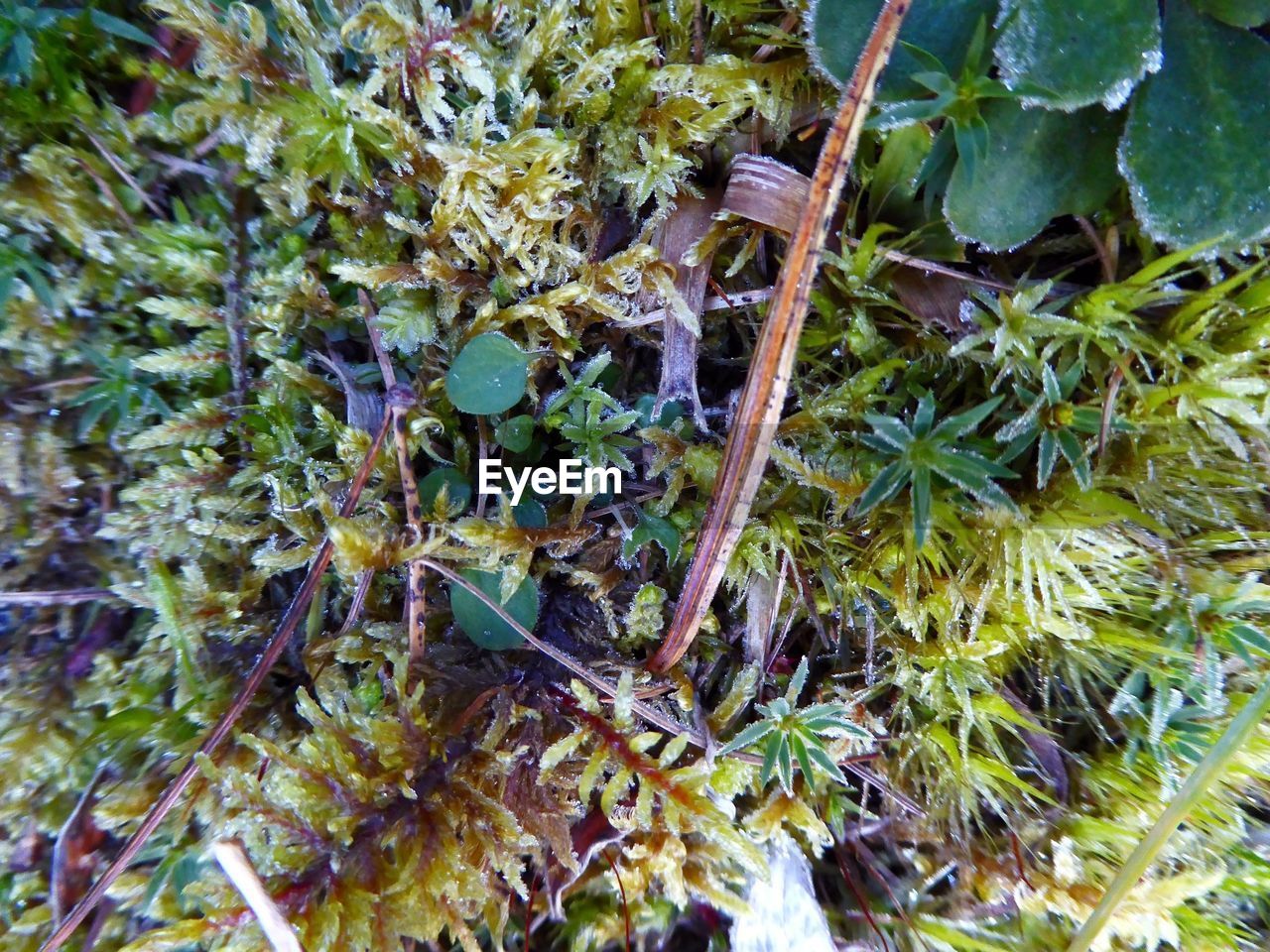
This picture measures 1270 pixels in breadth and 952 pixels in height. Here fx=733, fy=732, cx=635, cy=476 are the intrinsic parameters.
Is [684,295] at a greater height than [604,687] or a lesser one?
greater

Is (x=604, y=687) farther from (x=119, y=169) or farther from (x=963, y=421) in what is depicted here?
(x=119, y=169)

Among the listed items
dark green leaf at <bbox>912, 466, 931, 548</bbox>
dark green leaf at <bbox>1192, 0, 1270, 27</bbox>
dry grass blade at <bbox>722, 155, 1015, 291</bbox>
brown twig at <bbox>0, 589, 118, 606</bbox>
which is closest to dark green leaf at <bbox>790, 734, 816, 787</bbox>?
dark green leaf at <bbox>912, 466, 931, 548</bbox>

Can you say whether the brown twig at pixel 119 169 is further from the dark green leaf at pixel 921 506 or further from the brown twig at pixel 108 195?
the dark green leaf at pixel 921 506

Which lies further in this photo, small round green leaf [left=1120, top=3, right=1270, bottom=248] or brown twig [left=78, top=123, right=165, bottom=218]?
brown twig [left=78, top=123, right=165, bottom=218]

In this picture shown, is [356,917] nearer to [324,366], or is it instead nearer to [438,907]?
[438,907]

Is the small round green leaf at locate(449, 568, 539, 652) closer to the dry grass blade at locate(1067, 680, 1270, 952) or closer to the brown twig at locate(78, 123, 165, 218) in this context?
the brown twig at locate(78, 123, 165, 218)

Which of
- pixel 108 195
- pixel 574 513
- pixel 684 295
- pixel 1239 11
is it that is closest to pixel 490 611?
pixel 574 513

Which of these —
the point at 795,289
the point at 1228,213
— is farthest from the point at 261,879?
the point at 1228,213

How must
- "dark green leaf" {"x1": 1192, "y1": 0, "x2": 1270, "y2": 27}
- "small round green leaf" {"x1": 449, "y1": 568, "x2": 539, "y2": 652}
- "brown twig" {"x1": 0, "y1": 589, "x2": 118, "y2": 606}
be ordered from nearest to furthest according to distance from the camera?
"dark green leaf" {"x1": 1192, "y1": 0, "x2": 1270, "y2": 27}
"small round green leaf" {"x1": 449, "y1": 568, "x2": 539, "y2": 652}
"brown twig" {"x1": 0, "y1": 589, "x2": 118, "y2": 606}
